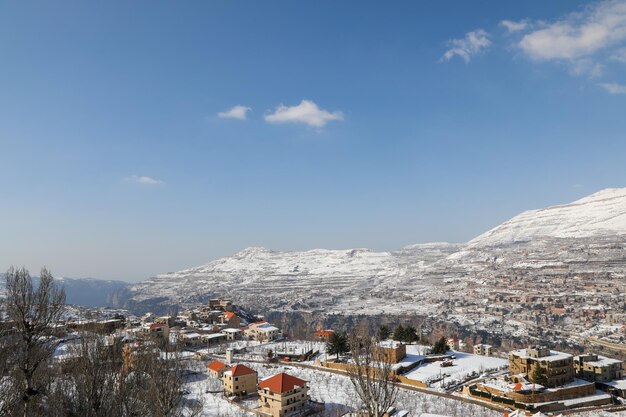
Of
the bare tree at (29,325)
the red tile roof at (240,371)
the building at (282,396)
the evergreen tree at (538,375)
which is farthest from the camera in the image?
the red tile roof at (240,371)

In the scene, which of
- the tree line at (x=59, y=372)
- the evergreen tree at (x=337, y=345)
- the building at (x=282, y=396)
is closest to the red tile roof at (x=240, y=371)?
the building at (x=282, y=396)

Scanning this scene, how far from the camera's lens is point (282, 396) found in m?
29.1

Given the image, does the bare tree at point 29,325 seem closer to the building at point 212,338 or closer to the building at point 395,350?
the building at point 395,350

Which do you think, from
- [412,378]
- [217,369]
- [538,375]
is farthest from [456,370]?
[217,369]

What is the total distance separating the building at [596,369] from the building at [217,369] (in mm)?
30226

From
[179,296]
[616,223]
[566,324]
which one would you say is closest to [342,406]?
[566,324]

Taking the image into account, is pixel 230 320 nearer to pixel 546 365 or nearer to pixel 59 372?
pixel 546 365

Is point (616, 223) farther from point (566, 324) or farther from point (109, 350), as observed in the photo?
Answer: point (109, 350)

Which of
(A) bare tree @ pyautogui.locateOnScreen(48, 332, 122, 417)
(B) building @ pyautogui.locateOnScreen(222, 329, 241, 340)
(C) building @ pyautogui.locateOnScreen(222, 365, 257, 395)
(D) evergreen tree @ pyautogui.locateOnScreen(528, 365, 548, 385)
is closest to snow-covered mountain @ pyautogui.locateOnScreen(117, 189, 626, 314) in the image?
(B) building @ pyautogui.locateOnScreen(222, 329, 241, 340)

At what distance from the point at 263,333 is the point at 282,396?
27503 mm

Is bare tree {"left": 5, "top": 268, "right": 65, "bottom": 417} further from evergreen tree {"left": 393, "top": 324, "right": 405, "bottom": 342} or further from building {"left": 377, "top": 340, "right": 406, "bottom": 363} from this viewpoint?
evergreen tree {"left": 393, "top": 324, "right": 405, "bottom": 342}

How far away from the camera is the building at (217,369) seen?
3803cm

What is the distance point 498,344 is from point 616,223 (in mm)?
138328

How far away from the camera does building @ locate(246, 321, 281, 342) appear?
183 feet
